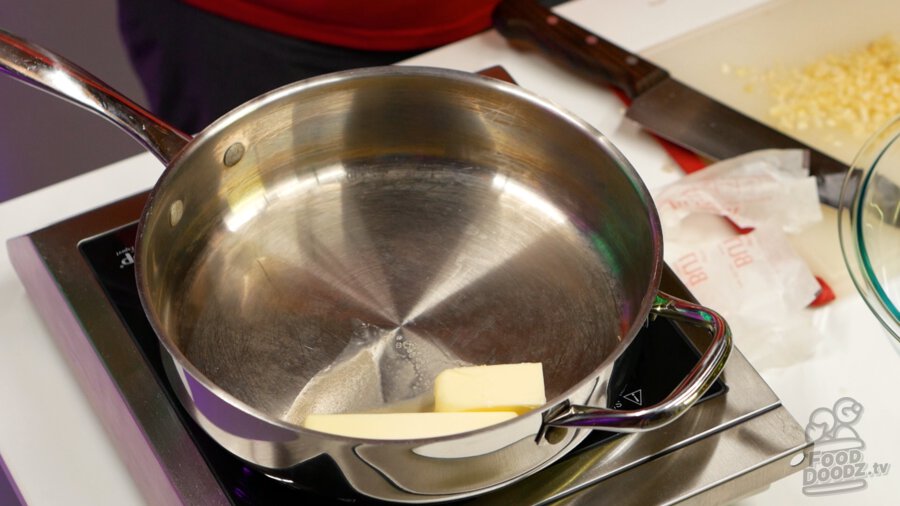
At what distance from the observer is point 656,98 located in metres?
0.81

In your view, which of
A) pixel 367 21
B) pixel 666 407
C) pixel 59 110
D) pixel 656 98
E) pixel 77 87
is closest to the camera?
pixel 666 407

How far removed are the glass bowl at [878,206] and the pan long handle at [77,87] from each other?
A: 0.44 metres

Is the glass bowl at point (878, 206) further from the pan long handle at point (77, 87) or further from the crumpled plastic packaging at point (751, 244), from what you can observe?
the pan long handle at point (77, 87)

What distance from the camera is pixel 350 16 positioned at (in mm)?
968

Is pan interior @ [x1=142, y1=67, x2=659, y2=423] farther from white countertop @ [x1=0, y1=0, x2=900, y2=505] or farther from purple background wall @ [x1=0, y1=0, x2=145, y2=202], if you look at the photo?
purple background wall @ [x1=0, y1=0, x2=145, y2=202]

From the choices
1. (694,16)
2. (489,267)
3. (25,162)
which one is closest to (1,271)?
(489,267)

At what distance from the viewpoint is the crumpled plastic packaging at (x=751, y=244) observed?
676 mm

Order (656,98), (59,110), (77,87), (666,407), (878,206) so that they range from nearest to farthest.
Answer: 1. (666,407)
2. (77,87)
3. (878,206)
4. (656,98)
5. (59,110)

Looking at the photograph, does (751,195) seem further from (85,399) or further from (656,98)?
(85,399)

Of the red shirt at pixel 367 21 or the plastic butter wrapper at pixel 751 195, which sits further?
the red shirt at pixel 367 21

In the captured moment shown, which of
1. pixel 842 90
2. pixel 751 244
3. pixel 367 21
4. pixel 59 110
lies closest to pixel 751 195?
pixel 751 244

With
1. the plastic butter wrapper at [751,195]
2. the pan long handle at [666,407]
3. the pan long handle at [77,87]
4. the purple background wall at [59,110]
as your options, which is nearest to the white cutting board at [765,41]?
the plastic butter wrapper at [751,195]

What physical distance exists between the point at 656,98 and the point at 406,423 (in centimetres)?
41

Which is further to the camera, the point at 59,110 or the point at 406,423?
the point at 59,110
